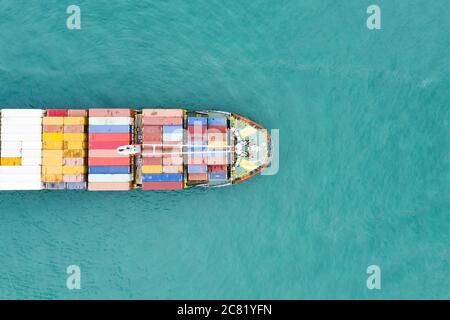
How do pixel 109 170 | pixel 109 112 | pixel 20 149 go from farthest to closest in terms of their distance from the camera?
pixel 109 112
pixel 109 170
pixel 20 149

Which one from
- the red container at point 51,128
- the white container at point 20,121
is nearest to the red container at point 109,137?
the red container at point 51,128

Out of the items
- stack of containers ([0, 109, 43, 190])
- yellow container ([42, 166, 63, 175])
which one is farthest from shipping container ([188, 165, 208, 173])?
stack of containers ([0, 109, 43, 190])

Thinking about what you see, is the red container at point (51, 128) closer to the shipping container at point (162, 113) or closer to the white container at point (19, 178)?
the white container at point (19, 178)

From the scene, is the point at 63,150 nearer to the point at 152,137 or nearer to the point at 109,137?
the point at 109,137

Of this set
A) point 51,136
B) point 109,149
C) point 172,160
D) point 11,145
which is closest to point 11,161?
point 11,145
